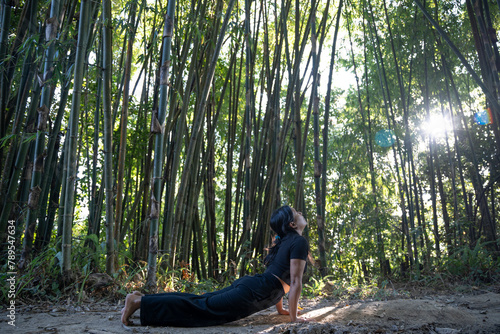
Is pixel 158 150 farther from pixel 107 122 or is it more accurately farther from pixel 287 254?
pixel 287 254

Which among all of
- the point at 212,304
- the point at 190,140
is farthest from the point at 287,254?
the point at 190,140

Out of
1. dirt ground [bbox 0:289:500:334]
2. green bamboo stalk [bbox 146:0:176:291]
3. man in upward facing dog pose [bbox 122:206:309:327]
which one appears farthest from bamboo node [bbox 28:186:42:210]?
man in upward facing dog pose [bbox 122:206:309:327]

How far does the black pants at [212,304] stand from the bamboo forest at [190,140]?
584 mm

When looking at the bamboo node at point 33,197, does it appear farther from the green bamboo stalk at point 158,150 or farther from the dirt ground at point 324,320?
the green bamboo stalk at point 158,150

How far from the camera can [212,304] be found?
184 cm

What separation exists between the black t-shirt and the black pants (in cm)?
5

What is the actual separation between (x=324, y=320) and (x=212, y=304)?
0.57 metres

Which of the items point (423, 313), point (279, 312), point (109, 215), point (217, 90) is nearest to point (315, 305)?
point (279, 312)

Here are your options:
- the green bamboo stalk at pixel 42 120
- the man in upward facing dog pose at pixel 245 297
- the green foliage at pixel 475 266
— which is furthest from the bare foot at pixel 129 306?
the green foliage at pixel 475 266

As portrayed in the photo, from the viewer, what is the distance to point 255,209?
3.71 m

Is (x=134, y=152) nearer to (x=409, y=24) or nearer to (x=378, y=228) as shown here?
(x=378, y=228)

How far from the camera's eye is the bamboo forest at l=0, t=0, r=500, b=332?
233 cm

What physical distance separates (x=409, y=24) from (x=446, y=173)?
3.52 m

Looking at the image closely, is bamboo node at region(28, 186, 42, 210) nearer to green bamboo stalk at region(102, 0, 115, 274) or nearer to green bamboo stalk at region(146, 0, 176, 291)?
green bamboo stalk at region(102, 0, 115, 274)
